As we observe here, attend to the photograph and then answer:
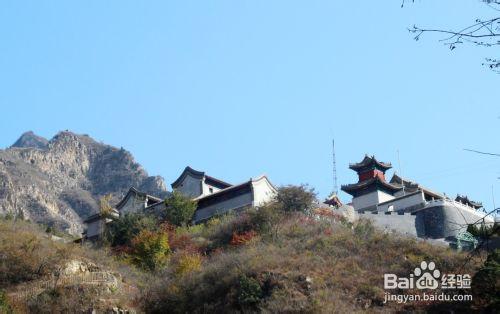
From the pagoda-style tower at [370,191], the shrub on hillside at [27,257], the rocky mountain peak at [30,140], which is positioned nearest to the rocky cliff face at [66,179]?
the rocky mountain peak at [30,140]

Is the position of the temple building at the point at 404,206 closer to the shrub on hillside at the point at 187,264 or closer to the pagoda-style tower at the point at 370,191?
the pagoda-style tower at the point at 370,191

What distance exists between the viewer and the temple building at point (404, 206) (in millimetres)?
41969

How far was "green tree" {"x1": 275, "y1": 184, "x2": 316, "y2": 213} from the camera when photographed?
117 ft

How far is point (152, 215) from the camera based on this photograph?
130ft

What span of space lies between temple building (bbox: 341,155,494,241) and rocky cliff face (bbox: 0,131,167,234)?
3727cm

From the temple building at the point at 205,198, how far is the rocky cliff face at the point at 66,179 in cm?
3610

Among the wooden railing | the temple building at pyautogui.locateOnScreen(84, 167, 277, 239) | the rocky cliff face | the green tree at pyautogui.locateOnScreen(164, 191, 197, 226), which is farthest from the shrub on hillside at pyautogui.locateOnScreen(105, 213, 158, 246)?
the rocky cliff face

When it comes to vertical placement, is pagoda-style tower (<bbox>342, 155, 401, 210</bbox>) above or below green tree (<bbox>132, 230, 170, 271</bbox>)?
above

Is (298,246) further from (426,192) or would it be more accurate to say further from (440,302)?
(426,192)

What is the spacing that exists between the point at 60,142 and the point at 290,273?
293 ft

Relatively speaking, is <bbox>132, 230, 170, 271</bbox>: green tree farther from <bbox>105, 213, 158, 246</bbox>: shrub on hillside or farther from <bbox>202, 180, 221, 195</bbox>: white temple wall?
<bbox>202, 180, 221, 195</bbox>: white temple wall

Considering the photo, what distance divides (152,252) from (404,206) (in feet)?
66.7

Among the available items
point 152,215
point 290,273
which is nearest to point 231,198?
point 152,215

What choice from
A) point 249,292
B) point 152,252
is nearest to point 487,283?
point 249,292
